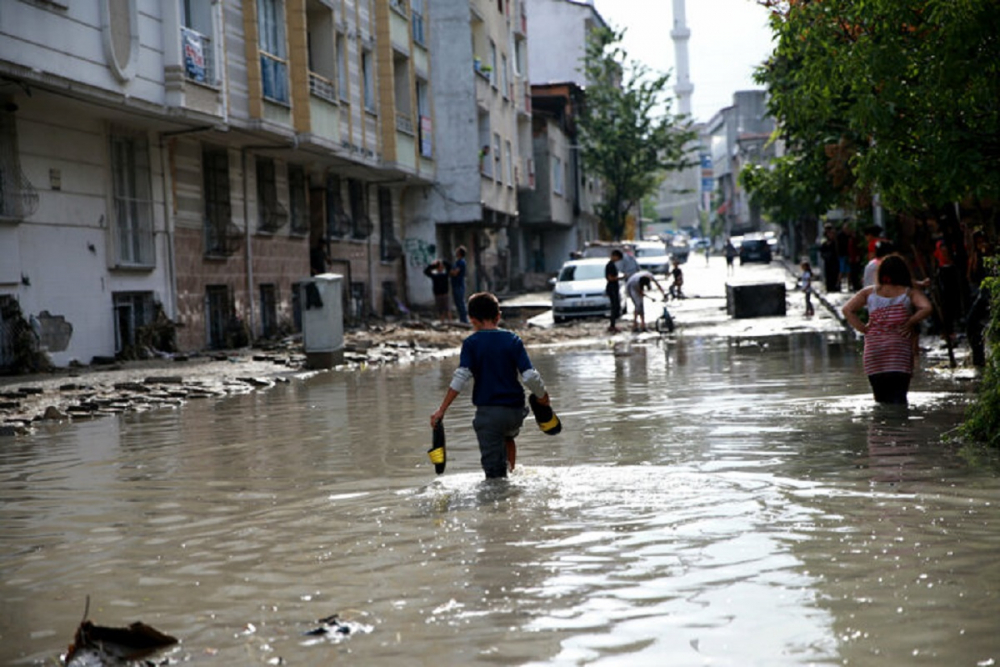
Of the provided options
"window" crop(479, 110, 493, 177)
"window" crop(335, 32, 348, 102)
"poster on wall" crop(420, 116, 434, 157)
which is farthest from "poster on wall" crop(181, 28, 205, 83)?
"window" crop(479, 110, 493, 177)

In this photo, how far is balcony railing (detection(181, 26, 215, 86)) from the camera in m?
23.5

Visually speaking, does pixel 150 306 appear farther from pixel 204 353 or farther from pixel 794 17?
pixel 794 17

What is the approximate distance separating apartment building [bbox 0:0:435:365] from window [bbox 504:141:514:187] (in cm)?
1596

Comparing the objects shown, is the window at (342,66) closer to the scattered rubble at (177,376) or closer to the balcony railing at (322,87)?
the balcony railing at (322,87)

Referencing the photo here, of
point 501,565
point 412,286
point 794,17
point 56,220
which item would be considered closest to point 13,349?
point 56,220

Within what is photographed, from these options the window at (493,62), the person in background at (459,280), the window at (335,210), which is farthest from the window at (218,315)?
the window at (493,62)

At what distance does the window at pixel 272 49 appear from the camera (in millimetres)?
27641

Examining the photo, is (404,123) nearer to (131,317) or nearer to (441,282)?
(441,282)

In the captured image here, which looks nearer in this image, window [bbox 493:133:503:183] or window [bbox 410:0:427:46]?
window [bbox 410:0:427:46]

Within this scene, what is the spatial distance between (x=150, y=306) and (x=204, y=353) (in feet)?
4.04

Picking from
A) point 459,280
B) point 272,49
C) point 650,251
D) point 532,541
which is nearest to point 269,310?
point 272,49

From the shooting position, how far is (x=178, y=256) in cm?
2498

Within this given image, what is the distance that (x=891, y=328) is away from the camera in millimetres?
12195

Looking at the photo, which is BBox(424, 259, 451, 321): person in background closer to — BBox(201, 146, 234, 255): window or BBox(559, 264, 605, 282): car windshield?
BBox(559, 264, 605, 282): car windshield
